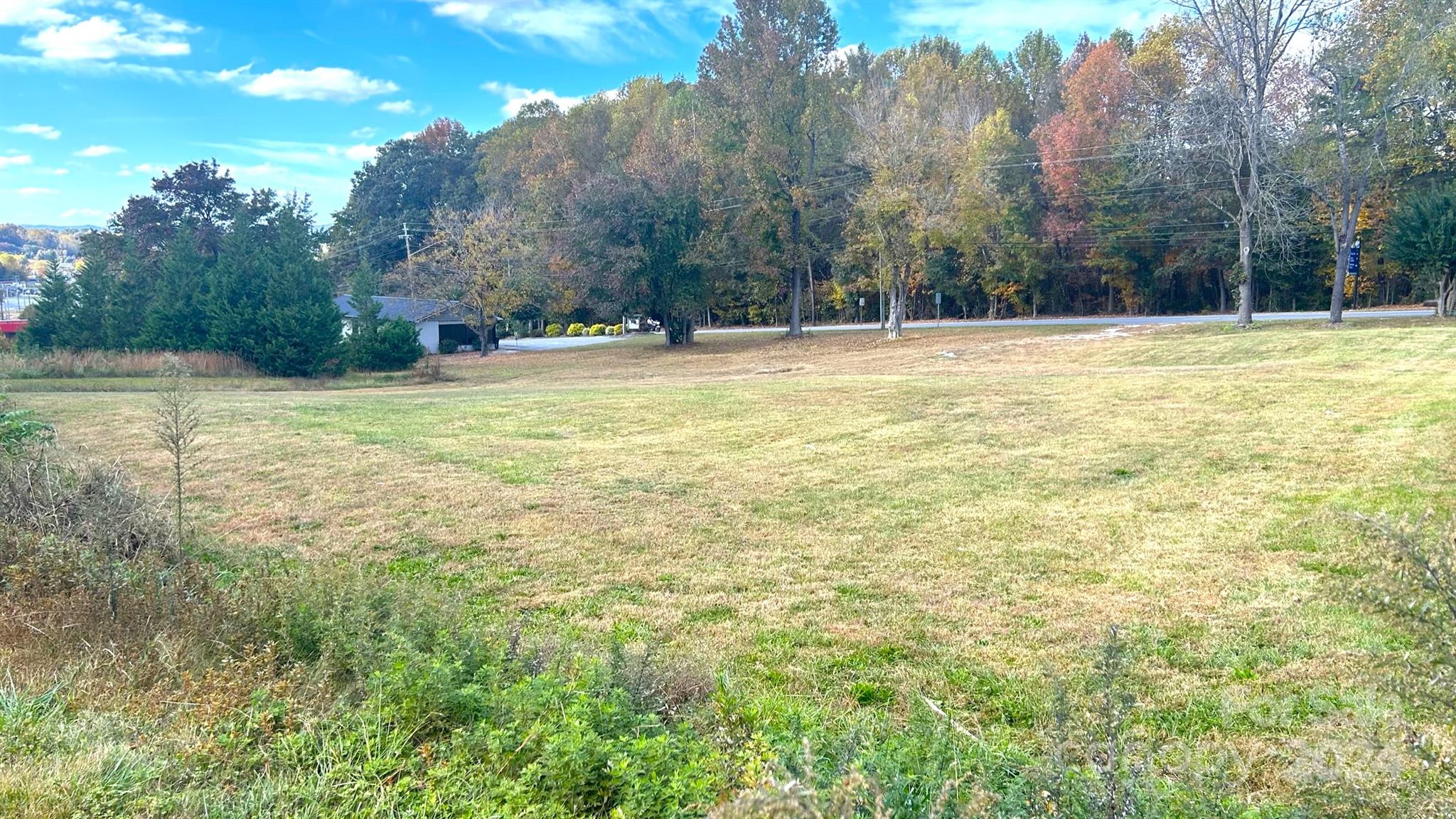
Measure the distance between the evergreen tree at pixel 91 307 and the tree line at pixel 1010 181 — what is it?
42.8 feet

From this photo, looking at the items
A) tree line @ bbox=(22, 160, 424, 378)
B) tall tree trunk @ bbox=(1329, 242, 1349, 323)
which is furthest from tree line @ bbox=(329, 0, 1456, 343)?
tree line @ bbox=(22, 160, 424, 378)

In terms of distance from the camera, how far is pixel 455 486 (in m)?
8.20

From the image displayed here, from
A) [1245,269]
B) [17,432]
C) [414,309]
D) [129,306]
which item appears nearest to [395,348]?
[129,306]

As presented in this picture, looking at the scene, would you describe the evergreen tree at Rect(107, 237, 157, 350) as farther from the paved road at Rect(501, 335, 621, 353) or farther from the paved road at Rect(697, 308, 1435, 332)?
the paved road at Rect(697, 308, 1435, 332)

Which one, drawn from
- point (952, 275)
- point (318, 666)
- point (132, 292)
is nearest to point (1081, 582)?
point (318, 666)

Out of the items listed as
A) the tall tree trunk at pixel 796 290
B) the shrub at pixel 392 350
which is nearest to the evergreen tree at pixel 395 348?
the shrub at pixel 392 350

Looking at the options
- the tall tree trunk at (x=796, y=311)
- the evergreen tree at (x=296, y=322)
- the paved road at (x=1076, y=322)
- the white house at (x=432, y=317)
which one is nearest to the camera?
the evergreen tree at (x=296, y=322)

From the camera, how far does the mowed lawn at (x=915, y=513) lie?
4160mm

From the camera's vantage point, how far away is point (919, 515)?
23.1 ft

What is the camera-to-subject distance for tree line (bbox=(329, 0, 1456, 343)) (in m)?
24.1

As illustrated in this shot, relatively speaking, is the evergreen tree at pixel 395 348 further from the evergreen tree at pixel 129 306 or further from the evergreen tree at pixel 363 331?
the evergreen tree at pixel 129 306

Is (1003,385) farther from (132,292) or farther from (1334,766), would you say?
(132,292)

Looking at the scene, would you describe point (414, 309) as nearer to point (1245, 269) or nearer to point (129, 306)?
point (129, 306)

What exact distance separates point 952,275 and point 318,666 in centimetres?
4492
